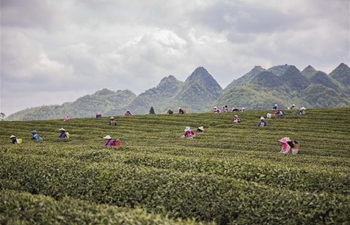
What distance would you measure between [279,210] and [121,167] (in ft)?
28.6

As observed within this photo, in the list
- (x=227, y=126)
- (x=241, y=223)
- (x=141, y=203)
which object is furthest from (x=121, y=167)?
(x=227, y=126)

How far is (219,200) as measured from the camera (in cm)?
1383

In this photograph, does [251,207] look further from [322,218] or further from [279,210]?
[322,218]

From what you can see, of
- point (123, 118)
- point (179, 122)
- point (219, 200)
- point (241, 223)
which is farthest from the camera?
point (123, 118)

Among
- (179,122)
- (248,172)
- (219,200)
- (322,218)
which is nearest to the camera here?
(322,218)

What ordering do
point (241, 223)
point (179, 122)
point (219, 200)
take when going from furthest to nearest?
point (179, 122)
point (219, 200)
point (241, 223)

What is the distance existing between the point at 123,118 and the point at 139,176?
47.0 m

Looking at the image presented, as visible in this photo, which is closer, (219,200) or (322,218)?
(322,218)

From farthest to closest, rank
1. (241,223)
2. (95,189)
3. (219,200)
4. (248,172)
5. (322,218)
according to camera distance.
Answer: (248,172) < (95,189) < (219,200) < (241,223) < (322,218)

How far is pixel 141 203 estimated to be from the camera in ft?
47.8

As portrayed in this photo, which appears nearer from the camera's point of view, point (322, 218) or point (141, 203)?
point (322, 218)

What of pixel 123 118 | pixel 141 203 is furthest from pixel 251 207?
pixel 123 118

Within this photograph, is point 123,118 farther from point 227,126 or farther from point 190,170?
point 190,170

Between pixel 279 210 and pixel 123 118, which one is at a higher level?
pixel 123 118
